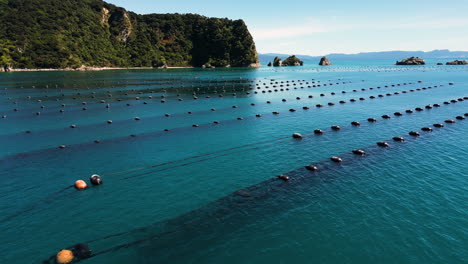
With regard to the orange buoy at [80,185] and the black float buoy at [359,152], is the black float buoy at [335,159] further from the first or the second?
the orange buoy at [80,185]

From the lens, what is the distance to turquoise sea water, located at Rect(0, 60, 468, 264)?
2219 cm

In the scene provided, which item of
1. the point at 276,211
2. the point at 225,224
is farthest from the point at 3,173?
the point at 276,211

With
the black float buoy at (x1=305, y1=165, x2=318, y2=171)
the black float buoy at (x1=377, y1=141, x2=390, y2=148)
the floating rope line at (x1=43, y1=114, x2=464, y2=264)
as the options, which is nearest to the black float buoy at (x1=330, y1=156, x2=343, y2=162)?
the floating rope line at (x1=43, y1=114, x2=464, y2=264)

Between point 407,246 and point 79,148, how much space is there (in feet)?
155

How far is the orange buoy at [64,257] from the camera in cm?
2041

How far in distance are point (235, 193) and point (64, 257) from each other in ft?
53.6

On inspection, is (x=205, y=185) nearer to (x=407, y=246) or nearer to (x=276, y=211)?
(x=276, y=211)

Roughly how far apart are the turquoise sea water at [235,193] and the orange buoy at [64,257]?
153 cm

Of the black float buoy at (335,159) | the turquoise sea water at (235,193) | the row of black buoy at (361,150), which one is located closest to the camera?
the turquoise sea water at (235,193)

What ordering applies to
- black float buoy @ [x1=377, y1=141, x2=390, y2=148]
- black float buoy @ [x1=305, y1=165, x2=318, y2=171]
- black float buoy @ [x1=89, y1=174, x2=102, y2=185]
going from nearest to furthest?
black float buoy @ [x1=89, y1=174, x2=102, y2=185]
black float buoy @ [x1=305, y1=165, x2=318, y2=171]
black float buoy @ [x1=377, y1=141, x2=390, y2=148]

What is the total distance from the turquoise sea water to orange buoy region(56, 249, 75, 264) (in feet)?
5.03

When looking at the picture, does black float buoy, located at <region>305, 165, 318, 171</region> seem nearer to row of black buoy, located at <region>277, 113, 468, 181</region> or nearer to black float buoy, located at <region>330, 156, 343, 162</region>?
row of black buoy, located at <region>277, 113, 468, 181</region>

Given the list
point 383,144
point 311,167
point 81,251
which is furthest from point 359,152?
point 81,251

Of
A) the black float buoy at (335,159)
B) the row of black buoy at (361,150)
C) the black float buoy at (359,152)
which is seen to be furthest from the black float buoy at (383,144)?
the black float buoy at (335,159)
